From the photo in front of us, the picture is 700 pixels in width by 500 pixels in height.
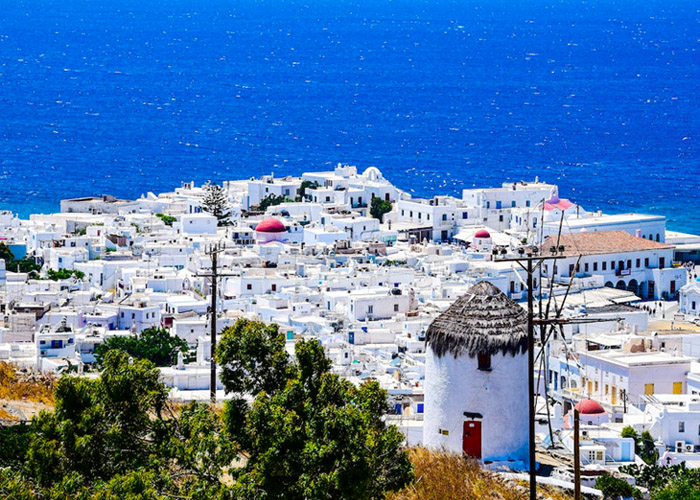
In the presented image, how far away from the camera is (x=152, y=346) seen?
4966 centimetres

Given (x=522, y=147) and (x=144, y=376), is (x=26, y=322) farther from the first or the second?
(x=522, y=147)

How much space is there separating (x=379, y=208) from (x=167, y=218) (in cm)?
1071

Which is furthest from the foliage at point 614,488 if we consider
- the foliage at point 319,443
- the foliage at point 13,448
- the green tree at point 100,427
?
the foliage at point 13,448

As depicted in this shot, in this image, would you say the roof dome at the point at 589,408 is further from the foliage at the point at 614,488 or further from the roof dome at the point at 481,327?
the roof dome at the point at 481,327

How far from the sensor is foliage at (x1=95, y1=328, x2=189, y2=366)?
48719 millimetres

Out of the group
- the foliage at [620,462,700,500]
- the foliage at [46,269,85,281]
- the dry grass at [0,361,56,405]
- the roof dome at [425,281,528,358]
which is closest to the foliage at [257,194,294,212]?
the foliage at [46,269,85,281]

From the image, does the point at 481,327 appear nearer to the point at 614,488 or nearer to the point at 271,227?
the point at 614,488

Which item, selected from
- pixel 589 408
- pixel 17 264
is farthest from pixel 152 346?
pixel 17 264

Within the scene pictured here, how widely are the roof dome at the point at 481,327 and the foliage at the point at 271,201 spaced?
60.7 meters

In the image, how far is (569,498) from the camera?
21.3 metres

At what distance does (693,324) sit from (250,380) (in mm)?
38158

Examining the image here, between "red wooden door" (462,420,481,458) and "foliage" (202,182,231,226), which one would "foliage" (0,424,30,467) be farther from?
"foliage" (202,182,231,226)

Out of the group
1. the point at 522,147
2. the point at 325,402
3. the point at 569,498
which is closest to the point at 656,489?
the point at 569,498

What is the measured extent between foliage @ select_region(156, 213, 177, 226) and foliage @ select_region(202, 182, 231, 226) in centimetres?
178
